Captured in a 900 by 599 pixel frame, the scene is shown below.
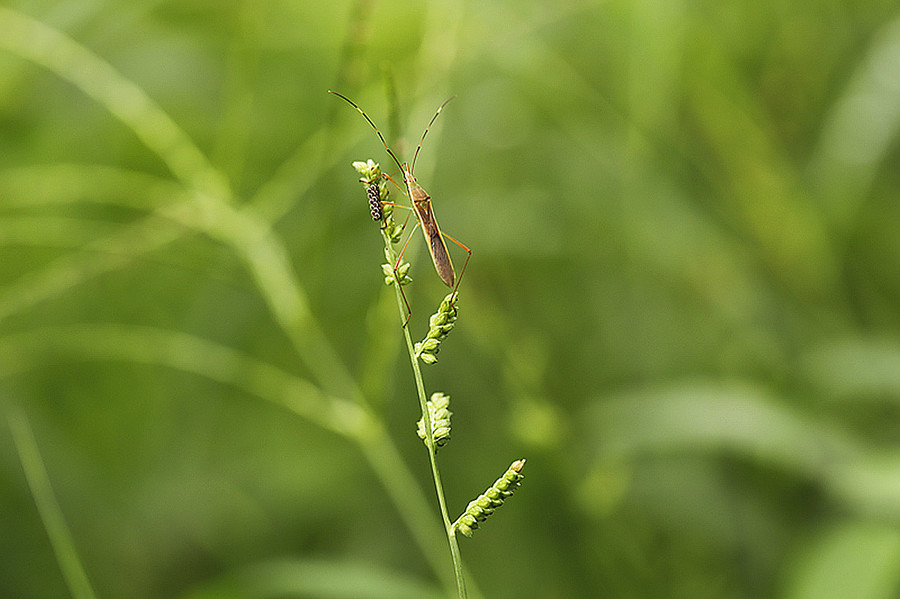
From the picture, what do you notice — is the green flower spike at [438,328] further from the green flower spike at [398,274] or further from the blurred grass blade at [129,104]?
the blurred grass blade at [129,104]

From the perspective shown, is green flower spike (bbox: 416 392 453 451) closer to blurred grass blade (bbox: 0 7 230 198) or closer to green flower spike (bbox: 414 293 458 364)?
green flower spike (bbox: 414 293 458 364)

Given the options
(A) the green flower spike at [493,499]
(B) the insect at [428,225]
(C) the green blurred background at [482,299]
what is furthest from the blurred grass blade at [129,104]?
(A) the green flower spike at [493,499]

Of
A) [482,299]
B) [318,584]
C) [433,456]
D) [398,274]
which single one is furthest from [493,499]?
[482,299]

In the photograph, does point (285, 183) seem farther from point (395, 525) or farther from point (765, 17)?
point (765, 17)

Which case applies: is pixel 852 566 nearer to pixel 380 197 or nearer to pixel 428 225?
pixel 428 225

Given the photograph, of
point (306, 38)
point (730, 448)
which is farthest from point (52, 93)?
point (730, 448)

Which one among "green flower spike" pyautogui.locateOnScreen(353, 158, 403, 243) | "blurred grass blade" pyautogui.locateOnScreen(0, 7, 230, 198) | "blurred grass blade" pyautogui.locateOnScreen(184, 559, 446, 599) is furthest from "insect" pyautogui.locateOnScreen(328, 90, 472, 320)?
"blurred grass blade" pyautogui.locateOnScreen(184, 559, 446, 599)

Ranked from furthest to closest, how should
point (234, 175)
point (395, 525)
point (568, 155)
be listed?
point (568, 155), point (395, 525), point (234, 175)
